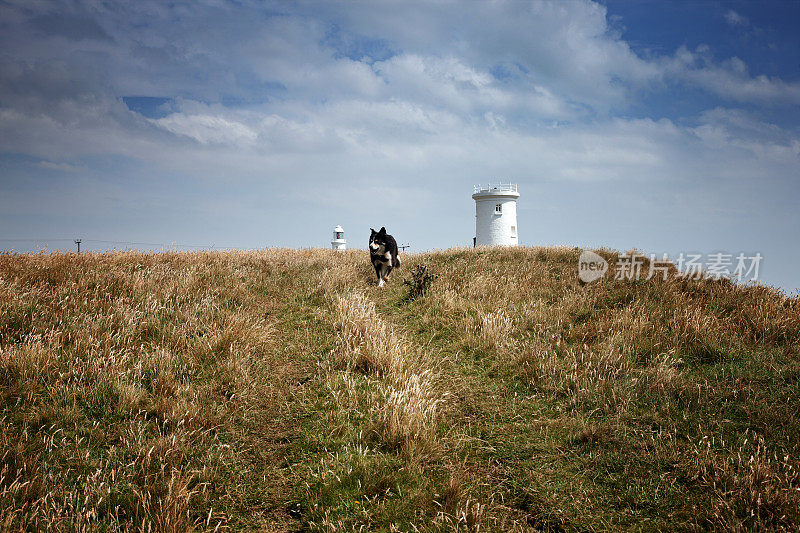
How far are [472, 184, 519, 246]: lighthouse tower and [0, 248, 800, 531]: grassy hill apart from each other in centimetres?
3320

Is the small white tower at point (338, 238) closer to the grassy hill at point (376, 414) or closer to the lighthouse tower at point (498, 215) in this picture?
the lighthouse tower at point (498, 215)

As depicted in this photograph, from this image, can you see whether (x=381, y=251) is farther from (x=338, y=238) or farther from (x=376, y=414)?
(x=338, y=238)

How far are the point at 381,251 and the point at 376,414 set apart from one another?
8.30m

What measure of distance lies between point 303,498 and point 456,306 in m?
6.26

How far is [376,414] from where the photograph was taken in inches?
189

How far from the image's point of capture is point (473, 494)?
3807mm

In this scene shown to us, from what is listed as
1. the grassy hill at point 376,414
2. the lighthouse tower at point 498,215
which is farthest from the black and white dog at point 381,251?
the lighthouse tower at point 498,215

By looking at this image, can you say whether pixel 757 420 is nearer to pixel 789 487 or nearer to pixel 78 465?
pixel 789 487

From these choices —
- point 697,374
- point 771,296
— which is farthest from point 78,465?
point 771,296

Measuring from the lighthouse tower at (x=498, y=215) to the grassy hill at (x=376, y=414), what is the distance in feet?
109

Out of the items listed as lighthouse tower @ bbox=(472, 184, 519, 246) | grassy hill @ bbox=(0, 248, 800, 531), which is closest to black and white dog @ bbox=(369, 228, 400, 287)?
grassy hill @ bbox=(0, 248, 800, 531)

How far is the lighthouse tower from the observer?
4225 cm

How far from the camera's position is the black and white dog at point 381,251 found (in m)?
12.8

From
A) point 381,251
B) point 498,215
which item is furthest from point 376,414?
point 498,215
